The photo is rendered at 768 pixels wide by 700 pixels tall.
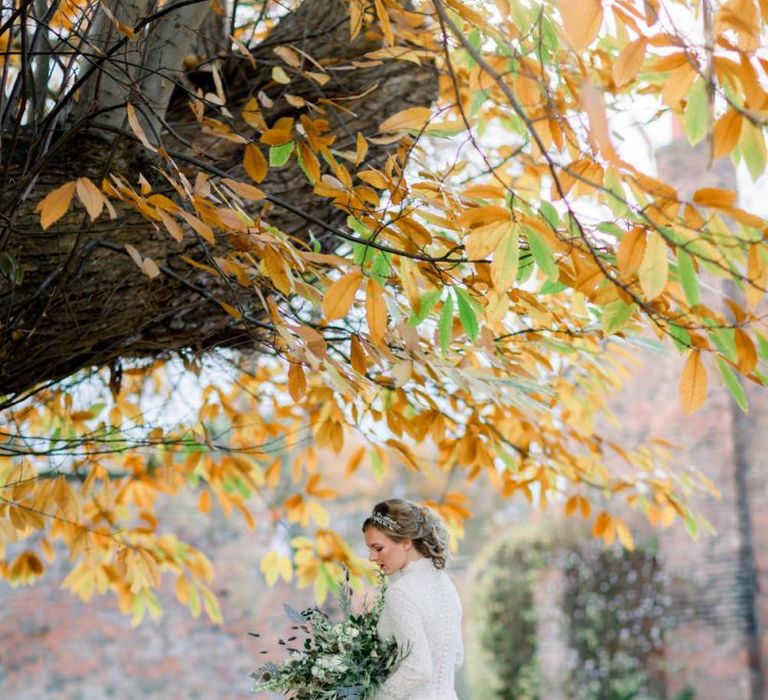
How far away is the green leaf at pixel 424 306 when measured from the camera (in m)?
1.99

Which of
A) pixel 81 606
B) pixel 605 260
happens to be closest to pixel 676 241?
pixel 605 260

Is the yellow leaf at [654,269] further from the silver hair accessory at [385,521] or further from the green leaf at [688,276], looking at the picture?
the silver hair accessory at [385,521]

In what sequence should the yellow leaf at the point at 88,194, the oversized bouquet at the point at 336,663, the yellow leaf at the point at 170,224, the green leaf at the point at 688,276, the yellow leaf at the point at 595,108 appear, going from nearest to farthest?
the yellow leaf at the point at 595,108 → the green leaf at the point at 688,276 → the yellow leaf at the point at 88,194 → the yellow leaf at the point at 170,224 → the oversized bouquet at the point at 336,663

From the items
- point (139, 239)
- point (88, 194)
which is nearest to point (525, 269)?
point (88, 194)

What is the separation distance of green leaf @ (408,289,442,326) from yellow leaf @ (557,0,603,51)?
63cm

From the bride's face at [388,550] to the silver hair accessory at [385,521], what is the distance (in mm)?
20

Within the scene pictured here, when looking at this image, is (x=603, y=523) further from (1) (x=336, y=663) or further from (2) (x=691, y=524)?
(1) (x=336, y=663)

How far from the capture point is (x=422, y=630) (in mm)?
2666

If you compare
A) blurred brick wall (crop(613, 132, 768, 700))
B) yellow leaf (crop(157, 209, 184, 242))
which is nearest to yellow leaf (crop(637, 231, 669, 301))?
yellow leaf (crop(157, 209, 184, 242))

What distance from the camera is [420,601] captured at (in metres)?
2.72

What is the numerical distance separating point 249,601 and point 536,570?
112 inches

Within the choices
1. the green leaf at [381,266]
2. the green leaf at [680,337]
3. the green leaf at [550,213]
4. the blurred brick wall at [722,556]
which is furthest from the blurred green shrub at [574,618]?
the green leaf at [550,213]

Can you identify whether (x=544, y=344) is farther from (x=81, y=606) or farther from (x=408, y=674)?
(x=81, y=606)

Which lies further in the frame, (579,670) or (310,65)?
(579,670)
